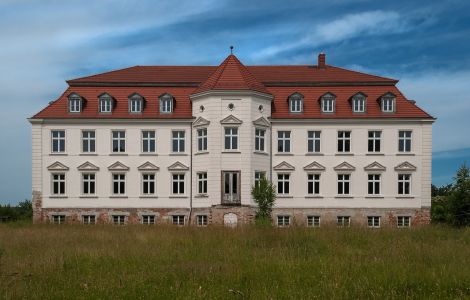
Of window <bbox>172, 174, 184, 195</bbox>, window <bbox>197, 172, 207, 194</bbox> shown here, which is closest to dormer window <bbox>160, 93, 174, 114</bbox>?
window <bbox>172, 174, 184, 195</bbox>

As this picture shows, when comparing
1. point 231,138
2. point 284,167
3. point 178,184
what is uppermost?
point 231,138

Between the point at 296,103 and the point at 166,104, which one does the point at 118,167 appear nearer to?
the point at 166,104

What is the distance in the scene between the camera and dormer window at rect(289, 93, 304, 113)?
3794 cm

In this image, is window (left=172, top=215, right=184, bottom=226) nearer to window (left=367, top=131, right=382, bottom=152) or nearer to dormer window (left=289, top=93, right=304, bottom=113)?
dormer window (left=289, top=93, right=304, bottom=113)

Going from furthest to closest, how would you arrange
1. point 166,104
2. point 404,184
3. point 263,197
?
point 166,104, point 404,184, point 263,197

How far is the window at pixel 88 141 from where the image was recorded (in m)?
37.8

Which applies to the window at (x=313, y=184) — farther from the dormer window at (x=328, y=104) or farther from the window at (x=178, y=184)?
the window at (x=178, y=184)

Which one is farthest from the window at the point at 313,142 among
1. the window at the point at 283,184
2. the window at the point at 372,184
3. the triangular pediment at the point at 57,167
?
the triangular pediment at the point at 57,167

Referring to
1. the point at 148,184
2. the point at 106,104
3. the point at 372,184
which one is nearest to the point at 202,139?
the point at 148,184

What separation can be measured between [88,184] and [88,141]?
3.07m

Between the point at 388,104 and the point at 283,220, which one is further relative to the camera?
the point at 388,104

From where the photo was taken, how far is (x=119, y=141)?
124ft

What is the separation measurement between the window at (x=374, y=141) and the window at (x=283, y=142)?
5.74m

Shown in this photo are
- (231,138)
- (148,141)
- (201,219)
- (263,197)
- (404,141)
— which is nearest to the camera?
(263,197)
